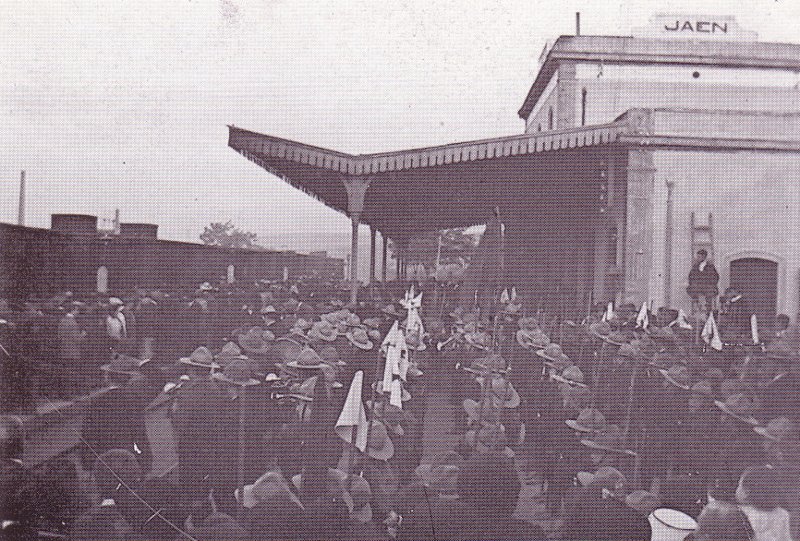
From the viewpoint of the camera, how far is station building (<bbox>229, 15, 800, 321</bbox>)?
28.1 ft

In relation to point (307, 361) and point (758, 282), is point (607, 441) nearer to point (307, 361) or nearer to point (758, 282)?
point (307, 361)

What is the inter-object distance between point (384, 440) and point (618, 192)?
8.32 meters

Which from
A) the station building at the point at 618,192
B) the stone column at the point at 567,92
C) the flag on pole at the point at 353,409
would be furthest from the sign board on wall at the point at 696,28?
the flag on pole at the point at 353,409

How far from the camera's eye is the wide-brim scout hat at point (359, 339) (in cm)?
572

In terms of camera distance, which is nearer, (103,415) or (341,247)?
(103,415)

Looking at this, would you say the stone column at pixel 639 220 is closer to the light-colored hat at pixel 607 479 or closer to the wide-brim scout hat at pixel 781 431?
the wide-brim scout hat at pixel 781 431

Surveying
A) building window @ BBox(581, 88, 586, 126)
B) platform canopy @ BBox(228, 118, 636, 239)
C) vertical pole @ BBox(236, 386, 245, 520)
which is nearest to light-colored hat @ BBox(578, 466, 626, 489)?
vertical pole @ BBox(236, 386, 245, 520)

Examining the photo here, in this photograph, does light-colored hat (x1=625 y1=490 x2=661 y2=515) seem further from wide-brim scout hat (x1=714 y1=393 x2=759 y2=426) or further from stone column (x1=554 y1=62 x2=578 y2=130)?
stone column (x1=554 y1=62 x2=578 y2=130)

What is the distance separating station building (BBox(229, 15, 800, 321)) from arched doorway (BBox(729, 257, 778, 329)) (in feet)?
0.07

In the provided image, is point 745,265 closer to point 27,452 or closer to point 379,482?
point 379,482

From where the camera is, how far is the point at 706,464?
4301 mm

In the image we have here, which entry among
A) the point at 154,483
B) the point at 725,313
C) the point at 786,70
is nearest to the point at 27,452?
the point at 154,483

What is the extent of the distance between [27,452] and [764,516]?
4450 millimetres

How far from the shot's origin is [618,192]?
36.9 ft
